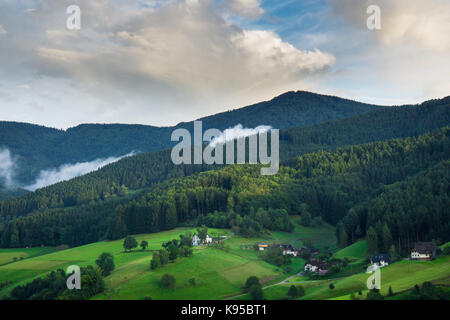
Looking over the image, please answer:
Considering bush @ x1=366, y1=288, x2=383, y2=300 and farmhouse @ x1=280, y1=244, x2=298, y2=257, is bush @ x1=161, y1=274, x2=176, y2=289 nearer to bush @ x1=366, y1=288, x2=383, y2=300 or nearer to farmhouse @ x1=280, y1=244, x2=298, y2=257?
bush @ x1=366, y1=288, x2=383, y2=300

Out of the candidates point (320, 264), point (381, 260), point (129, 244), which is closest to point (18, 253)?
point (129, 244)

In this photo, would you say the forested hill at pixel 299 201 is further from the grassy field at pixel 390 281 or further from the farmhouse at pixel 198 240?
the grassy field at pixel 390 281

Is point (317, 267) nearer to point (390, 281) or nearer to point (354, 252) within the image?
point (354, 252)

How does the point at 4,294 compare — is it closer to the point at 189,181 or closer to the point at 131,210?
the point at 131,210

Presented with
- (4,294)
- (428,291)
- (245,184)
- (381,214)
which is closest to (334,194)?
(245,184)

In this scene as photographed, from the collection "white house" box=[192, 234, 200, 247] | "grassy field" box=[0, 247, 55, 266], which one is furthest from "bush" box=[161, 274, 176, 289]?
"grassy field" box=[0, 247, 55, 266]

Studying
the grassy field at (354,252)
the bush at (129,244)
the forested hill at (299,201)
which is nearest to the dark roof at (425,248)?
the grassy field at (354,252)

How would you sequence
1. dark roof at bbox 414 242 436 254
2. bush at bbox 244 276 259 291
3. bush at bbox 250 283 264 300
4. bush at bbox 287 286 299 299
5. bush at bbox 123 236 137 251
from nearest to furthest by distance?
bush at bbox 287 286 299 299 < bush at bbox 250 283 264 300 < bush at bbox 244 276 259 291 < dark roof at bbox 414 242 436 254 < bush at bbox 123 236 137 251

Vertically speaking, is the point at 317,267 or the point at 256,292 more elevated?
the point at 317,267
